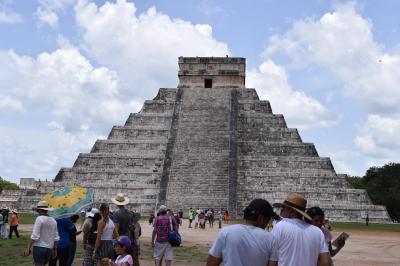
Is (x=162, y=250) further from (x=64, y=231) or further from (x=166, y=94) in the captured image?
(x=166, y=94)

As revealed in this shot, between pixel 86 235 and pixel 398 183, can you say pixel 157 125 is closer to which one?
pixel 86 235

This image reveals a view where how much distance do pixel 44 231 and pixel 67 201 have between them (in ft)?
3.04

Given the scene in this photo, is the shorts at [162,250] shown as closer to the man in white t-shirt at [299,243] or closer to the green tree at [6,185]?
the man in white t-shirt at [299,243]

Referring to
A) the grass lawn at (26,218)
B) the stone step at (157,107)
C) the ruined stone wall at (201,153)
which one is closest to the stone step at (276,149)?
the ruined stone wall at (201,153)

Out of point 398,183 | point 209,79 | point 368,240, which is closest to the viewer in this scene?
point 368,240

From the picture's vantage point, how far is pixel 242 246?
400cm

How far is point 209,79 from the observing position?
36.5 m

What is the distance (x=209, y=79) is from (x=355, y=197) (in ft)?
45.6

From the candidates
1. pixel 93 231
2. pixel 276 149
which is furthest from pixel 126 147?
pixel 93 231

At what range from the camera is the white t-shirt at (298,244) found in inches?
170

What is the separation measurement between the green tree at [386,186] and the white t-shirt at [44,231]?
42.4 m

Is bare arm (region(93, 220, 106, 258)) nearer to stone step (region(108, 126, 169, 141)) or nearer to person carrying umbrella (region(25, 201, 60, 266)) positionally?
person carrying umbrella (region(25, 201, 60, 266))

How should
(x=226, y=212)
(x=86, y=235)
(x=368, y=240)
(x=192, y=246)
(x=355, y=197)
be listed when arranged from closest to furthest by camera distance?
1. (x=86, y=235)
2. (x=192, y=246)
3. (x=368, y=240)
4. (x=226, y=212)
5. (x=355, y=197)

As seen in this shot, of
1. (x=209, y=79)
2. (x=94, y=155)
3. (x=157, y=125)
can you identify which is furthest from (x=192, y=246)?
(x=209, y=79)
